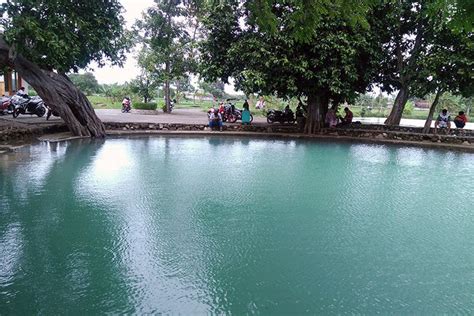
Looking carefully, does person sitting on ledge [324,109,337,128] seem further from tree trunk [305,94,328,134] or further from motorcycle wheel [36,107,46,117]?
motorcycle wheel [36,107,46,117]

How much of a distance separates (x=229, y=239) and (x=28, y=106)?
14.6 metres

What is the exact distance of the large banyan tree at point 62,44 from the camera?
9195 millimetres

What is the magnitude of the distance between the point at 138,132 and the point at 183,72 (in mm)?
9411

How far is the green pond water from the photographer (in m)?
3.34

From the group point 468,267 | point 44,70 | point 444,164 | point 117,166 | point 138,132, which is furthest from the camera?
point 138,132

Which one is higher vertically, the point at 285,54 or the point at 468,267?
the point at 285,54

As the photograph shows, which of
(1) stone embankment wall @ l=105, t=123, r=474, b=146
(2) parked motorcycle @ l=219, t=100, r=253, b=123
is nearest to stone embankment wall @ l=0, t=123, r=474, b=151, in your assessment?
(1) stone embankment wall @ l=105, t=123, r=474, b=146

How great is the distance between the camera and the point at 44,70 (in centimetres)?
1137

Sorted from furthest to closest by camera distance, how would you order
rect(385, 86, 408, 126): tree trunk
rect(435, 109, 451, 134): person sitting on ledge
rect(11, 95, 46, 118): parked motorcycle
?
rect(11, 95, 46, 118): parked motorcycle → rect(385, 86, 408, 126): tree trunk → rect(435, 109, 451, 134): person sitting on ledge

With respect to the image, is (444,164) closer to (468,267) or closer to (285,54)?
(285,54)

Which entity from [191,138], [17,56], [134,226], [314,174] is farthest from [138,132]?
[134,226]

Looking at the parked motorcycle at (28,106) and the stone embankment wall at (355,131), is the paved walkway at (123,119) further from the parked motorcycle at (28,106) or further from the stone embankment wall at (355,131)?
the stone embankment wall at (355,131)

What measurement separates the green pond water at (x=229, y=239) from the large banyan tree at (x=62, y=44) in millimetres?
2763

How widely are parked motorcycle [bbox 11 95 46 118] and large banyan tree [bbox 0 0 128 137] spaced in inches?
183
